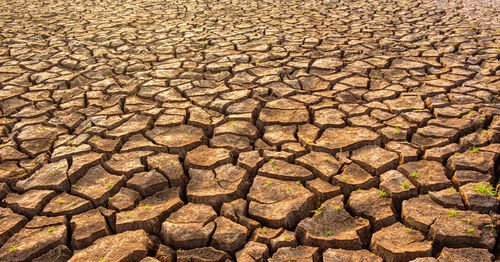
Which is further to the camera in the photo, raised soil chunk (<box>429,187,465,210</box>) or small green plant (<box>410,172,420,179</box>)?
small green plant (<box>410,172,420,179</box>)

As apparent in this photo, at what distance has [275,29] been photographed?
16.9 feet

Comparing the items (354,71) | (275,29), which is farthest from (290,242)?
(275,29)

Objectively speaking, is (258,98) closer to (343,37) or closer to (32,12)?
(343,37)

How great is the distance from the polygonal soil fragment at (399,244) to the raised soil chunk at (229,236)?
1.94ft

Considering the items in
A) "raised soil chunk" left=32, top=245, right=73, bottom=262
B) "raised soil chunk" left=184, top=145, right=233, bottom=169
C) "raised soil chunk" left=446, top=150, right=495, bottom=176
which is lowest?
"raised soil chunk" left=32, top=245, right=73, bottom=262

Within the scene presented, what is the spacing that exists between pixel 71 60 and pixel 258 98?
237cm

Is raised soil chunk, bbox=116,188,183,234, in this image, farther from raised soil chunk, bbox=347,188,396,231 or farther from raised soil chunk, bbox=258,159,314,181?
raised soil chunk, bbox=347,188,396,231

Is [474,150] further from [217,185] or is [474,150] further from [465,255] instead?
[217,185]

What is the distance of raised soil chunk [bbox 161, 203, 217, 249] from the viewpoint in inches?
66.7

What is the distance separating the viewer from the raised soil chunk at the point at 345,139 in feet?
7.66

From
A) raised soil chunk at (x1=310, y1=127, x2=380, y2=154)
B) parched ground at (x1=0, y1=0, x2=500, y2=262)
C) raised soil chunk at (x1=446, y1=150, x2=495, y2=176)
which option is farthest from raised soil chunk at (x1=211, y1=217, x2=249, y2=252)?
raised soil chunk at (x1=446, y1=150, x2=495, y2=176)

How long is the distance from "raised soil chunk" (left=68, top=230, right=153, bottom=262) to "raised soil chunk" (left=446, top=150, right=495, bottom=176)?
5.64ft

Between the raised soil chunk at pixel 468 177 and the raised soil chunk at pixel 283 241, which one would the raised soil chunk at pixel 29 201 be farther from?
the raised soil chunk at pixel 468 177

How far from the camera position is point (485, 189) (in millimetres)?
1870
